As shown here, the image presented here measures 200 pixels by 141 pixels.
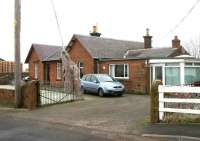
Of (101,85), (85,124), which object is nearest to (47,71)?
(101,85)

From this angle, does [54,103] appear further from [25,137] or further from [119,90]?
[25,137]

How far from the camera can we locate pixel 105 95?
2558 centimetres

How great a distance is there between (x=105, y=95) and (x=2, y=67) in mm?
19296

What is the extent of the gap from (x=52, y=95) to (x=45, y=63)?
58.2 ft

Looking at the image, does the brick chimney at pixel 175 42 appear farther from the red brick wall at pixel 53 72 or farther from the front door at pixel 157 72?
the red brick wall at pixel 53 72

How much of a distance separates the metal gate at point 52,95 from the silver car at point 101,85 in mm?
3105

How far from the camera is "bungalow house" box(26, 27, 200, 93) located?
26.6 m

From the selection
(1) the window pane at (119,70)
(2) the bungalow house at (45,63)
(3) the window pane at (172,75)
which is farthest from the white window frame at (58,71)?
(3) the window pane at (172,75)

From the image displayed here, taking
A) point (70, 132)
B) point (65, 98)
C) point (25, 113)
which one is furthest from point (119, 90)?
point (70, 132)

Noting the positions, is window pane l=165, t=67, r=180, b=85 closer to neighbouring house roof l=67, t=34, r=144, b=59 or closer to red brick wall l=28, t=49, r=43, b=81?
neighbouring house roof l=67, t=34, r=144, b=59

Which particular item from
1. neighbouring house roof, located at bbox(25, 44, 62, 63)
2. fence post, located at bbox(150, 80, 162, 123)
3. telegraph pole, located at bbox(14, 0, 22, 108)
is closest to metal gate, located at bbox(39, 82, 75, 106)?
telegraph pole, located at bbox(14, 0, 22, 108)

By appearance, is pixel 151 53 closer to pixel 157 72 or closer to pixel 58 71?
pixel 157 72

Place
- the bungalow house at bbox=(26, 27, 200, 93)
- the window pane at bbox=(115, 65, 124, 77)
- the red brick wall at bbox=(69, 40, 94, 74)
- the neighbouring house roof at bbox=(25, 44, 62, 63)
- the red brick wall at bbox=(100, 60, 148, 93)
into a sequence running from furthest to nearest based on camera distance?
the neighbouring house roof at bbox=(25, 44, 62, 63)
the red brick wall at bbox=(69, 40, 94, 74)
the window pane at bbox=(115, 65, 124, 77)
the red brick wall at bbox=(100, 60, 148, 93)
the bungalow house at bbox=(26, 27, 200, 93)

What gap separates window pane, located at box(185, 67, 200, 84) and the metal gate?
27.3 feet
